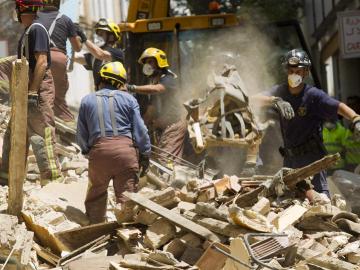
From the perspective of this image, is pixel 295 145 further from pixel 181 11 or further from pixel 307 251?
pixel 181 11

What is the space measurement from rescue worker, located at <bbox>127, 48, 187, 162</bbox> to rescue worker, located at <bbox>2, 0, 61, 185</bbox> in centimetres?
196

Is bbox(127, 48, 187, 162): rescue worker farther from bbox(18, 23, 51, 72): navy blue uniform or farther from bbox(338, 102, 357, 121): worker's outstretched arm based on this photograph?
bbox(338, 102, 357, 121): worker's outstretched arm

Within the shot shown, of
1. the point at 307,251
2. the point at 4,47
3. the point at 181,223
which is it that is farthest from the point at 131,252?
the point at 4,47

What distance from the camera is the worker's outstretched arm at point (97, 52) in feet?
36.1

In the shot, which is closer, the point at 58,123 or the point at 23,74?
the point at 23,74

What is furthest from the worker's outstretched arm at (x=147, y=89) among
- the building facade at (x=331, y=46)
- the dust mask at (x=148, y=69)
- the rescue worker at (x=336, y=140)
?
the building facade at (x=331, y=46)

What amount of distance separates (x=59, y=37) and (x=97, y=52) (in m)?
0.49

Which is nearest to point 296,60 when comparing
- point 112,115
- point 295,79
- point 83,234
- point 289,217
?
point 295,79

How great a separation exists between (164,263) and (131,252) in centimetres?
62

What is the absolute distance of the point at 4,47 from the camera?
14.6 m

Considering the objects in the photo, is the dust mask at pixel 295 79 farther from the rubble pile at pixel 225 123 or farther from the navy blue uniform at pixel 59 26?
the navy blue uniform at pixel 59 26

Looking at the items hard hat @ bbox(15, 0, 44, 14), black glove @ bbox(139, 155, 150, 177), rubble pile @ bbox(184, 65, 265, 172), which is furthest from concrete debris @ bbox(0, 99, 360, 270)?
rubble pile @ bbox(184, 65, 265, 172)

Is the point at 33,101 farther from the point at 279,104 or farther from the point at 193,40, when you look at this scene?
the point at 193,40

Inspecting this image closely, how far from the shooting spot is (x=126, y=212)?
7.43m
